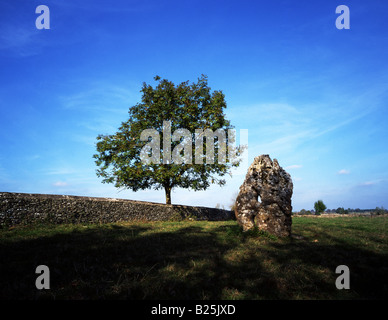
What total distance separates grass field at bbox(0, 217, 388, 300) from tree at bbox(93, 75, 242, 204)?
16948 mm

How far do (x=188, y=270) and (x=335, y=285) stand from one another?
143 inches

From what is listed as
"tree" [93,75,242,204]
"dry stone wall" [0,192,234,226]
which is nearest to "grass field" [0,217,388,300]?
"dry stone wall" [0,192,234,226]

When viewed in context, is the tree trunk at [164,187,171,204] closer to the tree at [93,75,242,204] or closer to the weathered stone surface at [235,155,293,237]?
the tree at [93,75,242,204]

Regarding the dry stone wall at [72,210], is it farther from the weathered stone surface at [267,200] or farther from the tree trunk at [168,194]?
the weathered stone surface at [267,200]

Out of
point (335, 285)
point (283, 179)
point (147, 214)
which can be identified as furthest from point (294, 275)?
point (147, 214)

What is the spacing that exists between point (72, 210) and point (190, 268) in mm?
14673

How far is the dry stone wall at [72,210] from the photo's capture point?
49.4 ft

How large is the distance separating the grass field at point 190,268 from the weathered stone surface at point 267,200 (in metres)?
1.37

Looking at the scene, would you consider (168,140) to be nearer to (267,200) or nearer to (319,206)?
(267,200)

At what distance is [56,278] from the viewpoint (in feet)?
18.6

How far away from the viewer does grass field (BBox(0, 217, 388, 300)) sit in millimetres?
5051

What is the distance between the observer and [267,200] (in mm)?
11703

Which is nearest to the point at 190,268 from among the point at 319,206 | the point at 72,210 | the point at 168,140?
the point at 72,210

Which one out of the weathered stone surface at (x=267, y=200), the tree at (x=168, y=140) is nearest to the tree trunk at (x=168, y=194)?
the tree at (x=168, y=140)
